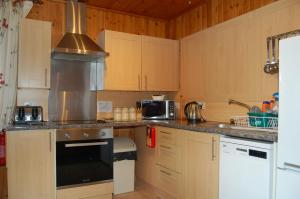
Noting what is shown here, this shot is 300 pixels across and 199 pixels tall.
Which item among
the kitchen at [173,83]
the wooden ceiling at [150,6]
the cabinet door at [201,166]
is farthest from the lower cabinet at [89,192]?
the wooden ceiling at [150,6]

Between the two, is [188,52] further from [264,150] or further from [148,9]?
[264,150]

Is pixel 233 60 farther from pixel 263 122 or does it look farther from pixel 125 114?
pixel 125 114

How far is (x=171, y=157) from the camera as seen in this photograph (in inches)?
101

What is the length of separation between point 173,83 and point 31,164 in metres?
2.03

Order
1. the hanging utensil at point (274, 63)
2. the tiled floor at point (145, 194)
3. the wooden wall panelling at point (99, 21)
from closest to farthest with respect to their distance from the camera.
Answer: the hanging utensil at point (274, 63)
the tiled floor at point (145, 194)
the wooden wall panelling at point (99, 21)

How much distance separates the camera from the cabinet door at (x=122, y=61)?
308 centimetres

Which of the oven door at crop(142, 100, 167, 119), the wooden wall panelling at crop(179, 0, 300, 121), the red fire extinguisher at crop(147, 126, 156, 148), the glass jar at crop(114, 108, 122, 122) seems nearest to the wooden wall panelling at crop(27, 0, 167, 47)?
the wooden wall panelling at crop(179, 0, 300, 121)

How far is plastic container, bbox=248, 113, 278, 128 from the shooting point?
1911 millimetres

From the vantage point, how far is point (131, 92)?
357cm

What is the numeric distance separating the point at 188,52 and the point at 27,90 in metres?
2.03

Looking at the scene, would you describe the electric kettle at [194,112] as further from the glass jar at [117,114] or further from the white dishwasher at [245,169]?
the white dishwasher at [245,169]

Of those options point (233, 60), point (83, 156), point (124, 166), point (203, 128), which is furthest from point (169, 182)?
point (233, 60)

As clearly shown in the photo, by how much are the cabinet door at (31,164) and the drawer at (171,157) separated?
1096 millimetres

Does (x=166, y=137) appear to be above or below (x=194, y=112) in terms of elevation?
below
